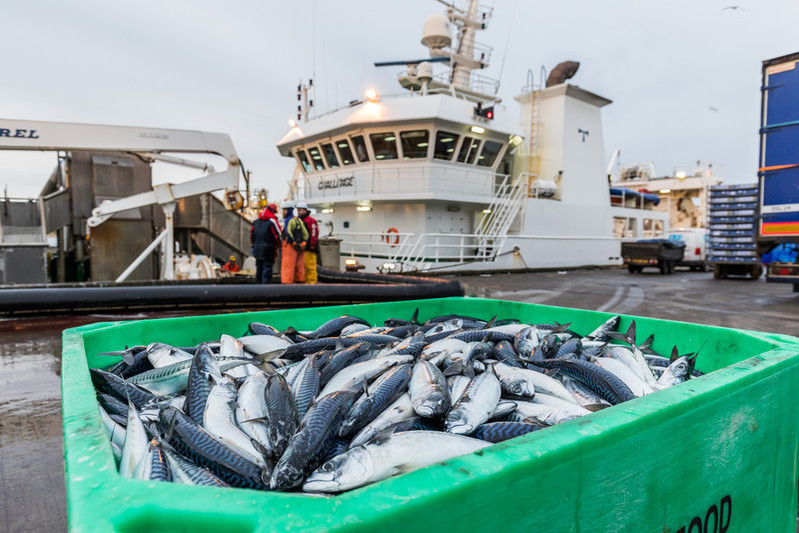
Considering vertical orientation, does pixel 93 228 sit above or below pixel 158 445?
above

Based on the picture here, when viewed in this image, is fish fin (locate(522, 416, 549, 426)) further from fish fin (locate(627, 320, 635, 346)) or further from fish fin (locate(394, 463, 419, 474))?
fish fin (locate(627, 320, 635, 346))

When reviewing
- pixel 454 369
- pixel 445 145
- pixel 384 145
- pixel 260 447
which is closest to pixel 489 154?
pixel 445 145

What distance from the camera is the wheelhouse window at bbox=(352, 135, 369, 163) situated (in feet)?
52.4

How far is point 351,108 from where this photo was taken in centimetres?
1589

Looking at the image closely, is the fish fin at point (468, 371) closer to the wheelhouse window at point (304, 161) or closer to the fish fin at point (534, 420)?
the fish fin at point (534, 420)

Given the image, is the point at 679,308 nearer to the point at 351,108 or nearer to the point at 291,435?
the point at 291,435

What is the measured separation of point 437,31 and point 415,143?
6021 mm

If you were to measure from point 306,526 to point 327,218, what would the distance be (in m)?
17.8

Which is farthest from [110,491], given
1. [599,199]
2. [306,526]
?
[599,199]

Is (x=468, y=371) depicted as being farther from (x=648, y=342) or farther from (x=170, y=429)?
(x=648, y=342)

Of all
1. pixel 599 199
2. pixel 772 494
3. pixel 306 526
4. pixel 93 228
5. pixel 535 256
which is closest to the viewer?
pixel 306 526

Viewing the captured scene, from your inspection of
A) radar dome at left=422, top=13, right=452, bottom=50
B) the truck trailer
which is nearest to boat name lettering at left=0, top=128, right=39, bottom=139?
radar dome at left=422, top=13, right=452, bottom=50

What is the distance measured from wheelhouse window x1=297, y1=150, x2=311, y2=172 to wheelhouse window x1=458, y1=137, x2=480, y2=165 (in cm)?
646

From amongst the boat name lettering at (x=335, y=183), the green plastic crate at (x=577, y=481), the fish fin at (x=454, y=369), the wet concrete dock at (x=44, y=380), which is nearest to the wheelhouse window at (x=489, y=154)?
the boat name lettering at (x=335, y=183)
